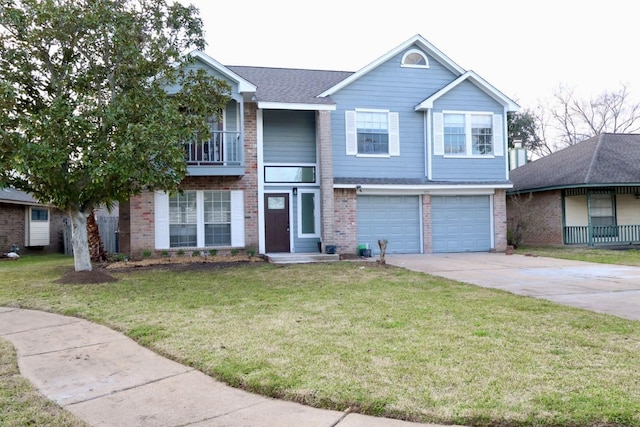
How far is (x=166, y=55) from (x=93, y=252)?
7497mm

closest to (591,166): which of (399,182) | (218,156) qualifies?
(399,182)

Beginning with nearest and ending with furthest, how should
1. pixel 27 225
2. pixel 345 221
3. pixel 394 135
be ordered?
pixel 345 221 < pixel 394 135 < pixel 27 225

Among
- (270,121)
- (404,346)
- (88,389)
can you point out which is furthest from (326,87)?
(88,389)

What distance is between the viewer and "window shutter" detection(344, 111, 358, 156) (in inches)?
650

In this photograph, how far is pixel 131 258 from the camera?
48.3 ft

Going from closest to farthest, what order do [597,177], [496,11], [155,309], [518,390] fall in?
1. [518,390]
2. [155,309]
3. [496,11]
4. [597,177]

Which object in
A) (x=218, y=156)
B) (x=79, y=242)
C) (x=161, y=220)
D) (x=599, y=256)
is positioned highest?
(x=218, y=156)

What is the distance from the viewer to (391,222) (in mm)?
17141

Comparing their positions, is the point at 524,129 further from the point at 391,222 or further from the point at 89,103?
the point at 89,103

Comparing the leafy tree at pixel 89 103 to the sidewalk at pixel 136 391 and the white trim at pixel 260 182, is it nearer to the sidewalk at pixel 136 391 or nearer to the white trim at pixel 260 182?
the white trim at pixel 260 182

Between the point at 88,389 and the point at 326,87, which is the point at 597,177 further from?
the point at 88,389

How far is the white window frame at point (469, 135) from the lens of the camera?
1719cm

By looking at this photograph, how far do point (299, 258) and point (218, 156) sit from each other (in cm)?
395

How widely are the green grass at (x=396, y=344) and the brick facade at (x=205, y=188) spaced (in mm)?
5082
